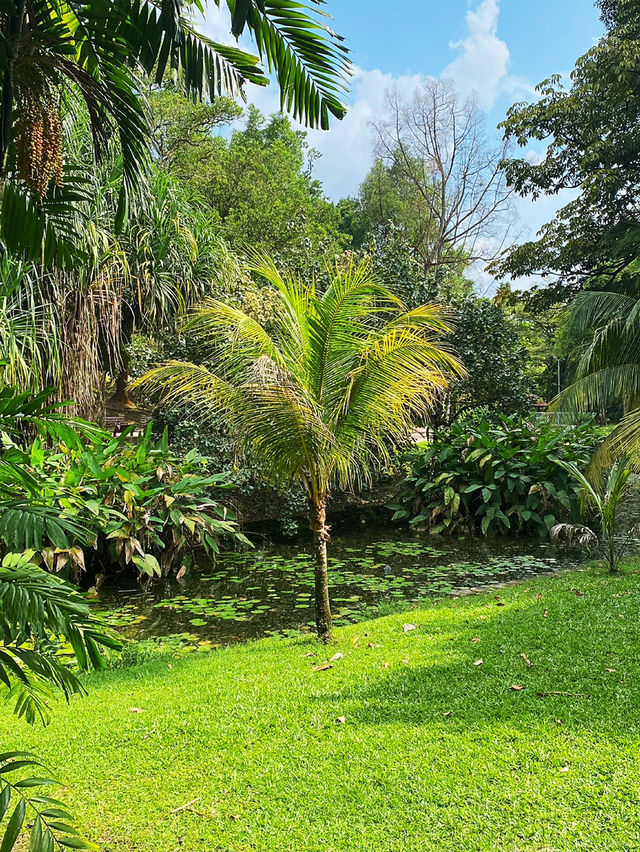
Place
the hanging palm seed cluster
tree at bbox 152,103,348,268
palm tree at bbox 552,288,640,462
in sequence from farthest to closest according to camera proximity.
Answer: tree at bbox 152,103,348,268 < palm tree at bbox 552,288,640,462 < the hanging palm seed cluster

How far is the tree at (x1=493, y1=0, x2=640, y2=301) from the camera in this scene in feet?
50.1

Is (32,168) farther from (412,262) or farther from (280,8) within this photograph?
(412,262)

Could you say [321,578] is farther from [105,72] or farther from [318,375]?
[105,72]

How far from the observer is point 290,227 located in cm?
1609

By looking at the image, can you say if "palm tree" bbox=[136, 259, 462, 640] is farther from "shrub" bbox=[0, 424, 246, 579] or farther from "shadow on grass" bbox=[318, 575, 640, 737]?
"shrub" bbox=[0, 424, 246, 579]

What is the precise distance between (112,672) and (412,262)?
35.1 feet

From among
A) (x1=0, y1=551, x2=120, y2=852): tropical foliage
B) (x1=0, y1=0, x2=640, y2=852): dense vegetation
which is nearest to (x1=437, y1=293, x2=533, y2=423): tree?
(x1=0, y1=0, x2=640, y2=852): dense vegetation

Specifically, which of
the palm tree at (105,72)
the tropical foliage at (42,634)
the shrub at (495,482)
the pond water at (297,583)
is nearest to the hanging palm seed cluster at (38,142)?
the palm tree at (105,72)

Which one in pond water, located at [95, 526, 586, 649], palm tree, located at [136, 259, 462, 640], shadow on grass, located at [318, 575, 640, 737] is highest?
palm tree, located at [136, 259, 462, 640]

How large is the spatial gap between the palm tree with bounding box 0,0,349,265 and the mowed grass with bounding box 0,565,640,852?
2453mm

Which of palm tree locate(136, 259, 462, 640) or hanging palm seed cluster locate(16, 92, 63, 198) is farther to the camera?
palm tree locate(136, 259, 462, 640)

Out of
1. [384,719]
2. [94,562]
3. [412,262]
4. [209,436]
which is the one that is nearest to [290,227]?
[412,262]

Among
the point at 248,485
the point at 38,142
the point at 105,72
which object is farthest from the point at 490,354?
the point at 38,142

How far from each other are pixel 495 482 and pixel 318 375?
20.1 feet
